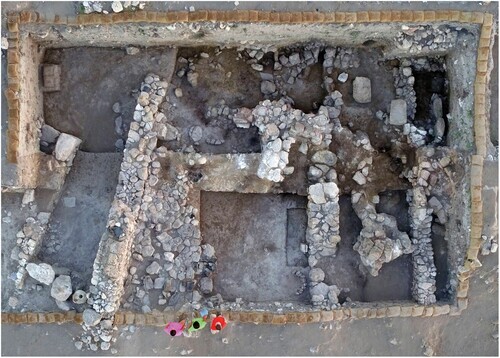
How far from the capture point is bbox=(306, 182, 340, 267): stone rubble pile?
257 inches

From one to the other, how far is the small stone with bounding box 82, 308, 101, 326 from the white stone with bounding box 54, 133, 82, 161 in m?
1.70

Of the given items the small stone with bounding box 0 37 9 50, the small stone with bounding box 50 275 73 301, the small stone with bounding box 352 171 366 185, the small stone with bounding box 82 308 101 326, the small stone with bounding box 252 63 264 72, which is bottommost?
the small stone with bounding box 82 308 101 326

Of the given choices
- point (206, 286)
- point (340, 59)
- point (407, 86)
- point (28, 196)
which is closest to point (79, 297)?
point (28, 196)

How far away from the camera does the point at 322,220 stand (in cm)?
659

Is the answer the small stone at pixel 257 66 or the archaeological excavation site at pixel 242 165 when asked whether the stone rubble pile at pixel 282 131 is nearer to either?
the archaeological excavation site at pixel 242 165

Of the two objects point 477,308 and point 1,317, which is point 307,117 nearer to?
point 477,308

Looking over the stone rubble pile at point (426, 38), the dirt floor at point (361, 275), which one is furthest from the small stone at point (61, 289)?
the stone rubble pile at point (426, 38)

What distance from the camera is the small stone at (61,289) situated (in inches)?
244

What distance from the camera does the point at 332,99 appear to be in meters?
6.85

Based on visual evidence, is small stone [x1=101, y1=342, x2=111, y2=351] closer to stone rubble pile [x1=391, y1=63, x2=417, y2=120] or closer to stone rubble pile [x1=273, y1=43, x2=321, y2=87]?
stone rubble pile [x1=273, y1=43, x2=321, y2=87]

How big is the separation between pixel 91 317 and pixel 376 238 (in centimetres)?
312

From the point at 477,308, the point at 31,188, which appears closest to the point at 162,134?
the point at 31,188

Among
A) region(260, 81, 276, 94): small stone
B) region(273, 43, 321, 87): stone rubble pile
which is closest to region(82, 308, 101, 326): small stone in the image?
region(260, 81, 276, 94): small stone

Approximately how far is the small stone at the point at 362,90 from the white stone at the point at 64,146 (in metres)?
3.25
